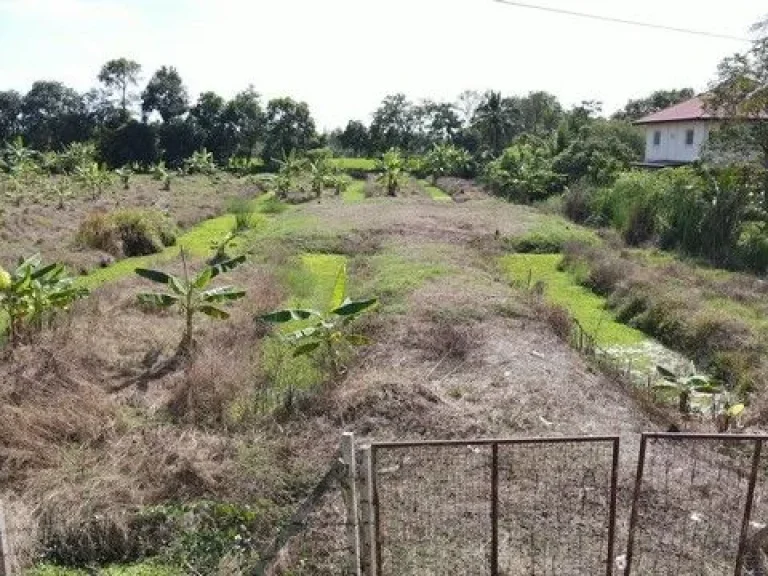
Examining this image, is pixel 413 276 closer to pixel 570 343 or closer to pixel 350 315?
pixel 570 343

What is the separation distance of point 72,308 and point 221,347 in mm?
3328

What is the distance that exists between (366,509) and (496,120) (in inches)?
2161

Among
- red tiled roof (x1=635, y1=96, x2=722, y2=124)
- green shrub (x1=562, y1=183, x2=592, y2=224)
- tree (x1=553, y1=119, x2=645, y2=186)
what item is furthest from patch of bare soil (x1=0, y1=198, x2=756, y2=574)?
red tiled roof (x1=635, y1=96, x2=722, y2=124)

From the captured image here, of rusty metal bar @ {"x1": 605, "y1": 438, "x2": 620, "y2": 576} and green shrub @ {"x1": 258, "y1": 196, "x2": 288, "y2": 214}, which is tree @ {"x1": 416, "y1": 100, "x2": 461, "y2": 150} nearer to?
green shrub @ {"x1": 258, "y1": 196, "x2": 288, "y2": 214}

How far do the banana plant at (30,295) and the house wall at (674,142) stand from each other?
29638 millimetres

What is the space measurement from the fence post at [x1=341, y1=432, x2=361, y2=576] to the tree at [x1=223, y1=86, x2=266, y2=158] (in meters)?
58.5

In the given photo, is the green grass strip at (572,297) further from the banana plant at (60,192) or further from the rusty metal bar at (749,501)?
the banana plant at (60,192)

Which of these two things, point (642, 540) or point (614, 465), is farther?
point (642, 540)

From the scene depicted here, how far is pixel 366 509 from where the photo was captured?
5.07 meters

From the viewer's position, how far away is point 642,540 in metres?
6.12

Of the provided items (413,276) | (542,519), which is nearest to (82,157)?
(413,276)

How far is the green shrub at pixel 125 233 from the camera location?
2234cm

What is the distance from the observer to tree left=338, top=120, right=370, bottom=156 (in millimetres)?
68750

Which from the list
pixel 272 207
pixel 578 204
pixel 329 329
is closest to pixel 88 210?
pixel 272 207
